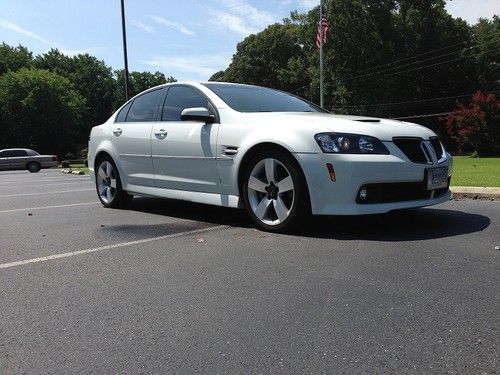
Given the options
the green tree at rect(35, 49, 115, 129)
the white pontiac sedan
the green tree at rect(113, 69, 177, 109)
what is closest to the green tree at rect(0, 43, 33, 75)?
the green tree at rect(35, 49, 115, 129)

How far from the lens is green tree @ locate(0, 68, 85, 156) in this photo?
52.0m

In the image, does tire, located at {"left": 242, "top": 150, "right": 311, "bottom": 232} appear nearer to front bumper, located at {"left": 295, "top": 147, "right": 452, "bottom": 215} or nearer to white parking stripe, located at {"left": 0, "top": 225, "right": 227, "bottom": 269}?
front bumper, located at {"left": 295, "top": 147, "right": 452, "bottom": 215}

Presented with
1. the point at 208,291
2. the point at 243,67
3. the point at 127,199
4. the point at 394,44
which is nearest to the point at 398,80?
the point at 394,44

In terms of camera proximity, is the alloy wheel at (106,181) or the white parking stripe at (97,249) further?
the alloy wheel at (106,181)

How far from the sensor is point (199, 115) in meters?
5.45

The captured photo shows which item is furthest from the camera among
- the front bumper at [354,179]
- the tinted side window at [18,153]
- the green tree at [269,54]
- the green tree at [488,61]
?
the green tree at [269,54]

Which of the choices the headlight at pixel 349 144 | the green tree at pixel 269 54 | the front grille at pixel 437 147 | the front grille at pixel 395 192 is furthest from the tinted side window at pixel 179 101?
the green tree at pixel 269 54

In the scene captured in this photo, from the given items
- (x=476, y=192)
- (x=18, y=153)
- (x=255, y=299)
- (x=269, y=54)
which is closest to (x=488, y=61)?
(x=269, y=54)

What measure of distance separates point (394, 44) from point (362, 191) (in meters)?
42.9

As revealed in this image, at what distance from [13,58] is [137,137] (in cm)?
6754

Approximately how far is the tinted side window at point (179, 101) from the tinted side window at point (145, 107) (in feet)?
0.76

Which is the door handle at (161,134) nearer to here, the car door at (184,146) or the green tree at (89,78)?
the car door at (184,146)

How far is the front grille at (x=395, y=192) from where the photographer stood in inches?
185

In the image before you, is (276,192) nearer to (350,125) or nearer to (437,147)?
(350,125)
